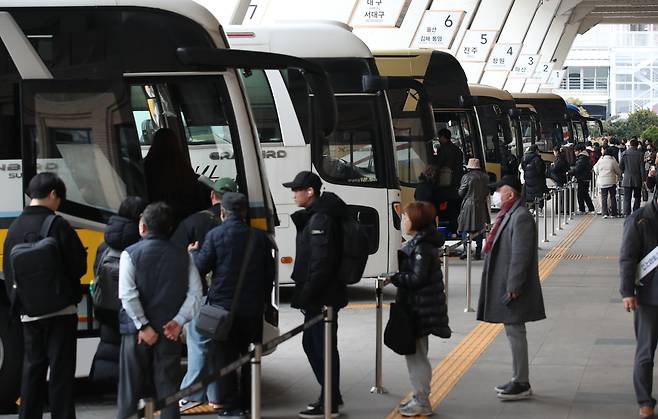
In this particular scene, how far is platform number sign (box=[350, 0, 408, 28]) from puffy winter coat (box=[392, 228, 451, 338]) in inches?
873

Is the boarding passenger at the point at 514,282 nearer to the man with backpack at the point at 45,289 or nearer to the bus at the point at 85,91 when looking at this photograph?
the bus at the point at 85,91

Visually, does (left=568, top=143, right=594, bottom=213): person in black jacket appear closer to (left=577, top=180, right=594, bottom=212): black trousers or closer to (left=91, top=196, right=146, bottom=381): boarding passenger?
(left=577, top=180, right=594, bottom=212): black trousers

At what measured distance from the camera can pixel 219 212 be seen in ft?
33.4

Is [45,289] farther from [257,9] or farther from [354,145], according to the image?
[257,9]

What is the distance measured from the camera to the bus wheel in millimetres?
9758

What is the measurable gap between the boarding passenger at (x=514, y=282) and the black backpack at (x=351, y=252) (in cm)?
117

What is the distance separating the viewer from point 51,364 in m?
8.55

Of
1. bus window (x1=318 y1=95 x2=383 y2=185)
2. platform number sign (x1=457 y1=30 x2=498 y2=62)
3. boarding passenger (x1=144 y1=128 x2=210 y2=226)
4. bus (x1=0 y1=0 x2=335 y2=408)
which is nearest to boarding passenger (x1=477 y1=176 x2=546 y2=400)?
bus (x1=0 y1=0 x2=335 y2=408)

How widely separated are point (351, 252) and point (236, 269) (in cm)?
84

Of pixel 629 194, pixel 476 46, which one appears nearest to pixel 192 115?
pixel 629 194

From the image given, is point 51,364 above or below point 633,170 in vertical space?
below

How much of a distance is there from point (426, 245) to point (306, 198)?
94 cm

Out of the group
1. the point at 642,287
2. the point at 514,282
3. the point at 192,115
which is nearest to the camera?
the point at 642,287

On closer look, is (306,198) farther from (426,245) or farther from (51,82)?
(51,82)
